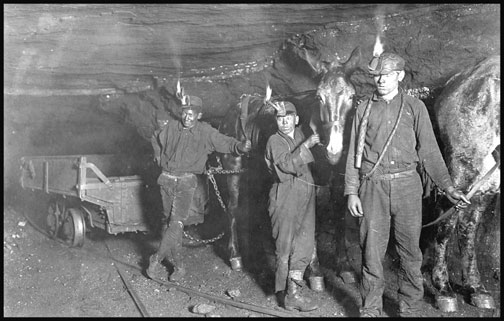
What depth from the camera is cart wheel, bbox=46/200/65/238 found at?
7.65 m

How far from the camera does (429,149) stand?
3.86 metres

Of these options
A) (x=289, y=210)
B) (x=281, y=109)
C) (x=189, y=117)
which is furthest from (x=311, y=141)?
(x=189, y=117)

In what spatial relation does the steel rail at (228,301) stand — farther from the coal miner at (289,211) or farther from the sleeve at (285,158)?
the sleeve at (285,158)

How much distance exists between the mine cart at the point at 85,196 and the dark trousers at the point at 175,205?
1.18m

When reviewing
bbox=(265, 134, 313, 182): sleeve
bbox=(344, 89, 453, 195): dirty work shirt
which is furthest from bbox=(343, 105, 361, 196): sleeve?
bbox=(265, 134, 313, 182): sleeve

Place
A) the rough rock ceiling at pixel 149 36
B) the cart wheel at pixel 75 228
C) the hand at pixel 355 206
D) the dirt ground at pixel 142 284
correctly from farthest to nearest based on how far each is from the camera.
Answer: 1. the cart wheel at pixel 75 228
2. the rough rock ceiling at pixel 149 36
3. the dirt ground at pixel 142 284
4. the hand at pixel 355 206

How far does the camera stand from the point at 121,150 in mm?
10656

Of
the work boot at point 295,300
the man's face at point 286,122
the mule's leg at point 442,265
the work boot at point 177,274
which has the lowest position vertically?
the work boot at point 177,274

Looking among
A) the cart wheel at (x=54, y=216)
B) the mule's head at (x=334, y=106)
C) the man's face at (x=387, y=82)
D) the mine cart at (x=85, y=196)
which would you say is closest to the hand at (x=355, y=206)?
the mule's head at (x=334, y=106)

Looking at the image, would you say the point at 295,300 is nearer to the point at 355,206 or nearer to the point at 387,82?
the point at 355,206

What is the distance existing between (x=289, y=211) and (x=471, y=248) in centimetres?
173

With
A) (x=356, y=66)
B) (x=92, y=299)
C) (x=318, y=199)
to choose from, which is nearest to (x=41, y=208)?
(x=92, y=299)

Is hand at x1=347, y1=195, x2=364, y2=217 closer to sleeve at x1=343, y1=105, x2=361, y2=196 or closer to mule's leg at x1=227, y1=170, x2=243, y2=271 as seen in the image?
sleeve at x1=343, y1=105, x2=361, y2=196

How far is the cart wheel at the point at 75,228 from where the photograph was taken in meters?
7.09
